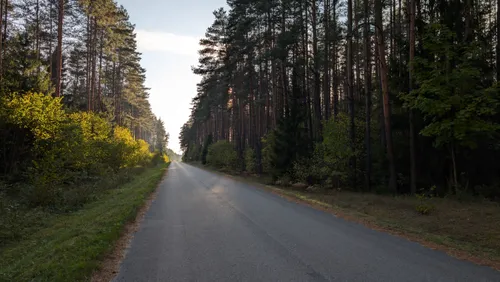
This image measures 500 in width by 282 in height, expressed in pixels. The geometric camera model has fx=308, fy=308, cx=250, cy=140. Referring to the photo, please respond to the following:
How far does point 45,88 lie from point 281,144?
52.5ft

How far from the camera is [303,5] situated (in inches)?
947

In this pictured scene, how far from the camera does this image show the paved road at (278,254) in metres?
4.78

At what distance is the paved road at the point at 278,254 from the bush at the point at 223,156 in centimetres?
2839

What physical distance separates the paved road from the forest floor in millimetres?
604

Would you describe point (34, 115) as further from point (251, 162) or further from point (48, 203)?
point (251, 162)

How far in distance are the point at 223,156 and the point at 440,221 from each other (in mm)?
31777

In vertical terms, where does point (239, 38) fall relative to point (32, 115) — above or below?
above

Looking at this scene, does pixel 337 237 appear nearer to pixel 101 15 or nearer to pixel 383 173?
pixel 383 173

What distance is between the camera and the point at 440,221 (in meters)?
9.70

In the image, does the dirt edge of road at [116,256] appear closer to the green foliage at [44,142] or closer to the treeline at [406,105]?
the green foliage at [44,142]

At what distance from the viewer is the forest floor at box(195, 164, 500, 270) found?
6.50 m

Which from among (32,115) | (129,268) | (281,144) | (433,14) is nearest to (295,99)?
(281,144)

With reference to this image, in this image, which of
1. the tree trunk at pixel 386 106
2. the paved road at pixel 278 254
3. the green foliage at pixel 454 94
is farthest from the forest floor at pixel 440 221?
the tree trunk at pixel 386 106

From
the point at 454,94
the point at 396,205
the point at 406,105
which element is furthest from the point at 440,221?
the point at 406,105
